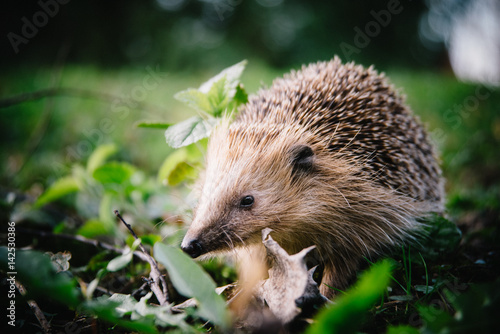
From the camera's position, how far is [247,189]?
2.10 meters

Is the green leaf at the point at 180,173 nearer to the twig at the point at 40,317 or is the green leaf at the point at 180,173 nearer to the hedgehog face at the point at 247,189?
the hedgehog face at the point at 247,189

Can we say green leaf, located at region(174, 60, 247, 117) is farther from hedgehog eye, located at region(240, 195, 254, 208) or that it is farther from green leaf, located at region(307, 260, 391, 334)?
green leaf, located at region(307, 260, 391, 334)

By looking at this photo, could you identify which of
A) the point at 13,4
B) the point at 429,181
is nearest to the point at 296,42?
the point at 13,4

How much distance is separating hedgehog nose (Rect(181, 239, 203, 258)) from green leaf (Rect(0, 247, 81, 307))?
2.20 ft

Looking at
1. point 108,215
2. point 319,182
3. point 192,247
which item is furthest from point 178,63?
point 192,247

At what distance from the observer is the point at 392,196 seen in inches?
88.6

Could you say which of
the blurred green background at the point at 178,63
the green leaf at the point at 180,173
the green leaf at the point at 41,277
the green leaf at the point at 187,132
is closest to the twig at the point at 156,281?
the green leaf at the point at 41,277

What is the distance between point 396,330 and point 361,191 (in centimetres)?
118

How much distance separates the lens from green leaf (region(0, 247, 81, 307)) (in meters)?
1.23

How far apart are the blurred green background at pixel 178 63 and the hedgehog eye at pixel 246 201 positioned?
2593 mm

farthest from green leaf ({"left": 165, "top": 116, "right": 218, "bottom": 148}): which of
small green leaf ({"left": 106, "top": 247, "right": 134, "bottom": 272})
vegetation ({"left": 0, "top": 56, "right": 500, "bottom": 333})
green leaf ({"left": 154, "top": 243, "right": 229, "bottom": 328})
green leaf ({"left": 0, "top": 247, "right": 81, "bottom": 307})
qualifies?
green leaf ({"left": 0, "top": 247, "right": 81, "bottom": 307})

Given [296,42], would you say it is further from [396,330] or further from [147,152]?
[396,330]

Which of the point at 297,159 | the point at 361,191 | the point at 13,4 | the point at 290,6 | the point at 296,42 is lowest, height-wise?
the point at 361,191

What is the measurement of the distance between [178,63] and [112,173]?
10.3 m
